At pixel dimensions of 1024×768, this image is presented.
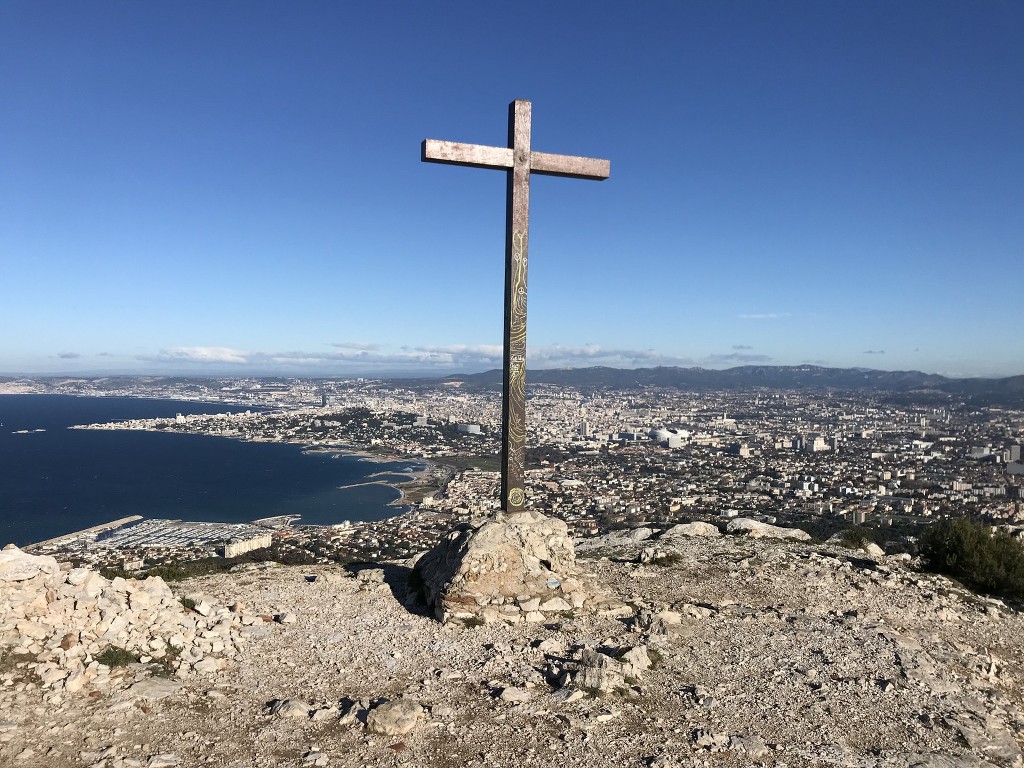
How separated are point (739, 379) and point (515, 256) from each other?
5479 inches

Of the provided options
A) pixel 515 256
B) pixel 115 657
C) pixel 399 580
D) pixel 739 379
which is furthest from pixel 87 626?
pixel 739 379

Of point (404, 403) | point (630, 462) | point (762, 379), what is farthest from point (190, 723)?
point (762, 379)

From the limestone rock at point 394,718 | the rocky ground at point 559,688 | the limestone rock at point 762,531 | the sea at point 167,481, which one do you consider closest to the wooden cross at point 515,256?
the rocky ground at point 559,688

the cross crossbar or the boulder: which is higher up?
the cross crossbar

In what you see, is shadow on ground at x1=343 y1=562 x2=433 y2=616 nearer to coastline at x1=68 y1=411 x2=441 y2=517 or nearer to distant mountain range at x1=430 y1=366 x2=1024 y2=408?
coastline at x1=68 y1=411 x2=441 y2=517

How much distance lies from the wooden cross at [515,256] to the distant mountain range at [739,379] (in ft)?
339

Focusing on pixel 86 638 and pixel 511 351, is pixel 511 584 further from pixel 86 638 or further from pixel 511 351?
pixel 86 638

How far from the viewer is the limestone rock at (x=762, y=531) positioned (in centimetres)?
1180

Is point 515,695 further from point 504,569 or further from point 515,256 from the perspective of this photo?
point 515,256

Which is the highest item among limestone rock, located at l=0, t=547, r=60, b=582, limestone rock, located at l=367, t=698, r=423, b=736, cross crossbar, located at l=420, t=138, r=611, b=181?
cross crossbar, located at l=420, t=138, r=611, b=181

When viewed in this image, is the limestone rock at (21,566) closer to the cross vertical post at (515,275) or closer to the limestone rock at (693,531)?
the cross vertical post at (515,275)

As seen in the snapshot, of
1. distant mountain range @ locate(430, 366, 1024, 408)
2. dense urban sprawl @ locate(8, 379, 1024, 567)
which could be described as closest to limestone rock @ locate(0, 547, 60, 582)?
dense urban sprawl @ locate(8, 379, 1024, 567)

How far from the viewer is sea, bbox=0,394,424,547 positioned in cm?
3619

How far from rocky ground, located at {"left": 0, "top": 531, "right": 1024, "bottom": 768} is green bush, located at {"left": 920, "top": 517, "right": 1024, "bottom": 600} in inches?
42.4
